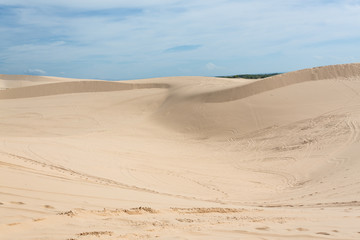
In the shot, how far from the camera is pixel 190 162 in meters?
10.5

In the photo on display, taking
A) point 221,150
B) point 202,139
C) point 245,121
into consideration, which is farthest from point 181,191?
point 245,121

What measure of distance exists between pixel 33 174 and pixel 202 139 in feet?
31.0

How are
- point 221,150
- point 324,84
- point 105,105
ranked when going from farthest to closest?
point 105,105, point 324,84, point 221,150

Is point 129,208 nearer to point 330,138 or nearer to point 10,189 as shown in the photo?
point 10,189

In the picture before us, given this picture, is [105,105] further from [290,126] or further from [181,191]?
[181,191]

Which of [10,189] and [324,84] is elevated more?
[324,84]

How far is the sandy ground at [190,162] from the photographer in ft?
12.9

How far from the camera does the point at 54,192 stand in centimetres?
478

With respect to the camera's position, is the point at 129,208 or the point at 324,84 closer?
the point at 129,208

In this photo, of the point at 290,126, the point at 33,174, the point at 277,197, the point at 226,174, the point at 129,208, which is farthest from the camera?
the point at 290,126

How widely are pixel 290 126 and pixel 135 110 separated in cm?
969

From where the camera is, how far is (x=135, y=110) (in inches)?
792

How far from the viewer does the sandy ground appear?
395 centimetres

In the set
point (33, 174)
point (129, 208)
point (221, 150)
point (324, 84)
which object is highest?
point (324, 84)
